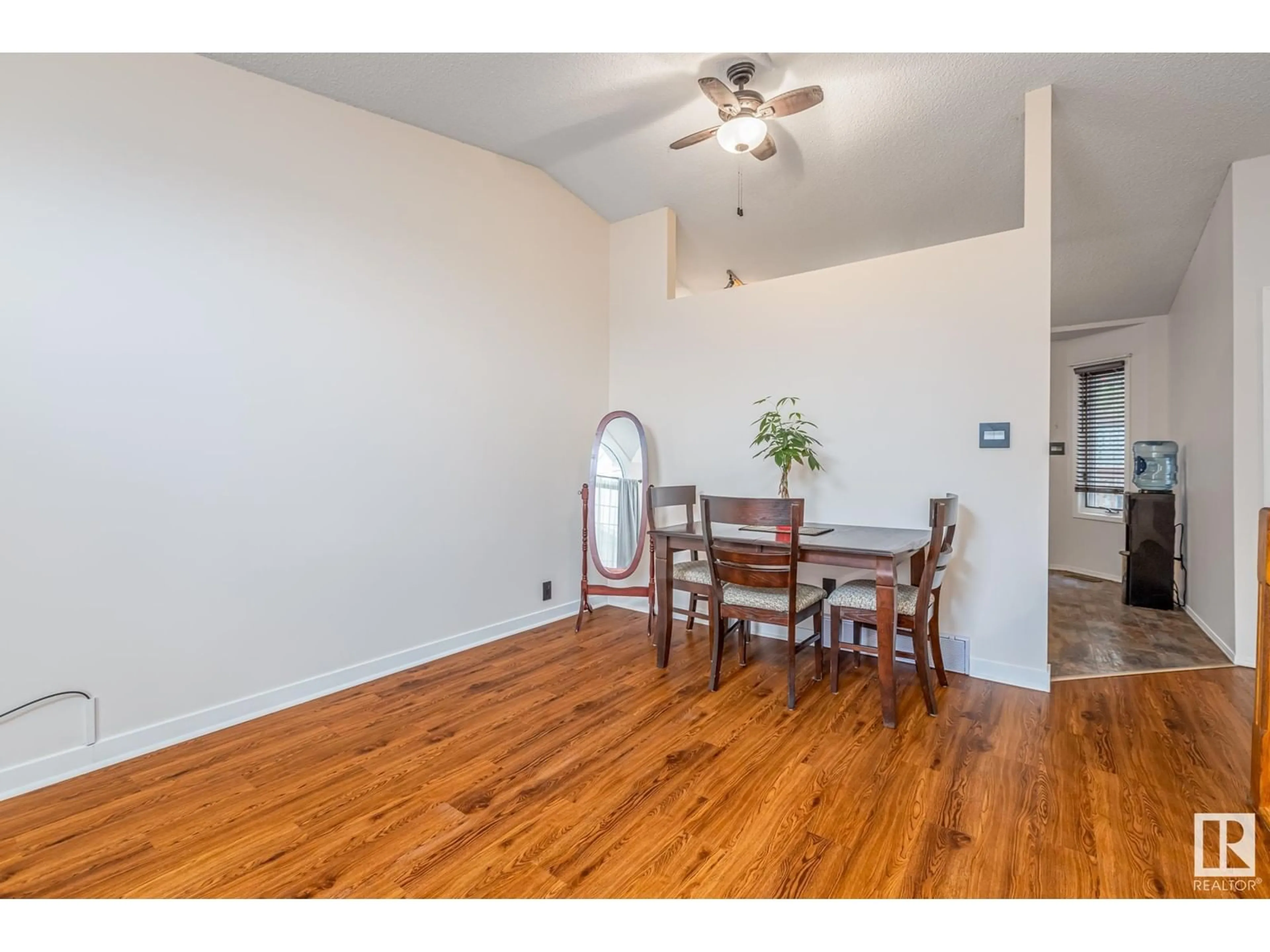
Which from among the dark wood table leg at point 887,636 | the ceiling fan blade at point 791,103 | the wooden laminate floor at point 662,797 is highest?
the ceiling fan blade at point 791,103

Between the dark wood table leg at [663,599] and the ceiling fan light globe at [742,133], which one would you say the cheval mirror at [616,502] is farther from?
the ceiling fan light globe at [742,133]

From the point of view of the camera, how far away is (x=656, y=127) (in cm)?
318

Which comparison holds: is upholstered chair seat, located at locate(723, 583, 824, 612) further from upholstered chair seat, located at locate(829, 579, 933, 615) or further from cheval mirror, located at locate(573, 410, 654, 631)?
cheval mirror, located at locate(573, 410, 654, 631)

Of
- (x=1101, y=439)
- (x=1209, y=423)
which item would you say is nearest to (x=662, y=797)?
(x=1209, y=423)

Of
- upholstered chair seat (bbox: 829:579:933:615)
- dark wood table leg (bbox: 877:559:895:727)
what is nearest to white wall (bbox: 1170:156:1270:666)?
upholstered chair seat (bbox: 829:579:933:615)

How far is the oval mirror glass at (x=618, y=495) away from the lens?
3920mm

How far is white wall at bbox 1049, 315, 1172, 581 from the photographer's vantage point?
4996 mm

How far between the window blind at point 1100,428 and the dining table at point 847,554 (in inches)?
156

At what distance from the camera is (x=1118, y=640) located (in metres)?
3.46

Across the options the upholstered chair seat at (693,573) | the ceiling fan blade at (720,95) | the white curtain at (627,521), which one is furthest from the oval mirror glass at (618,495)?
the ceiling fan blade at (720,95)

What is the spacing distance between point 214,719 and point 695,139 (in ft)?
11.1
